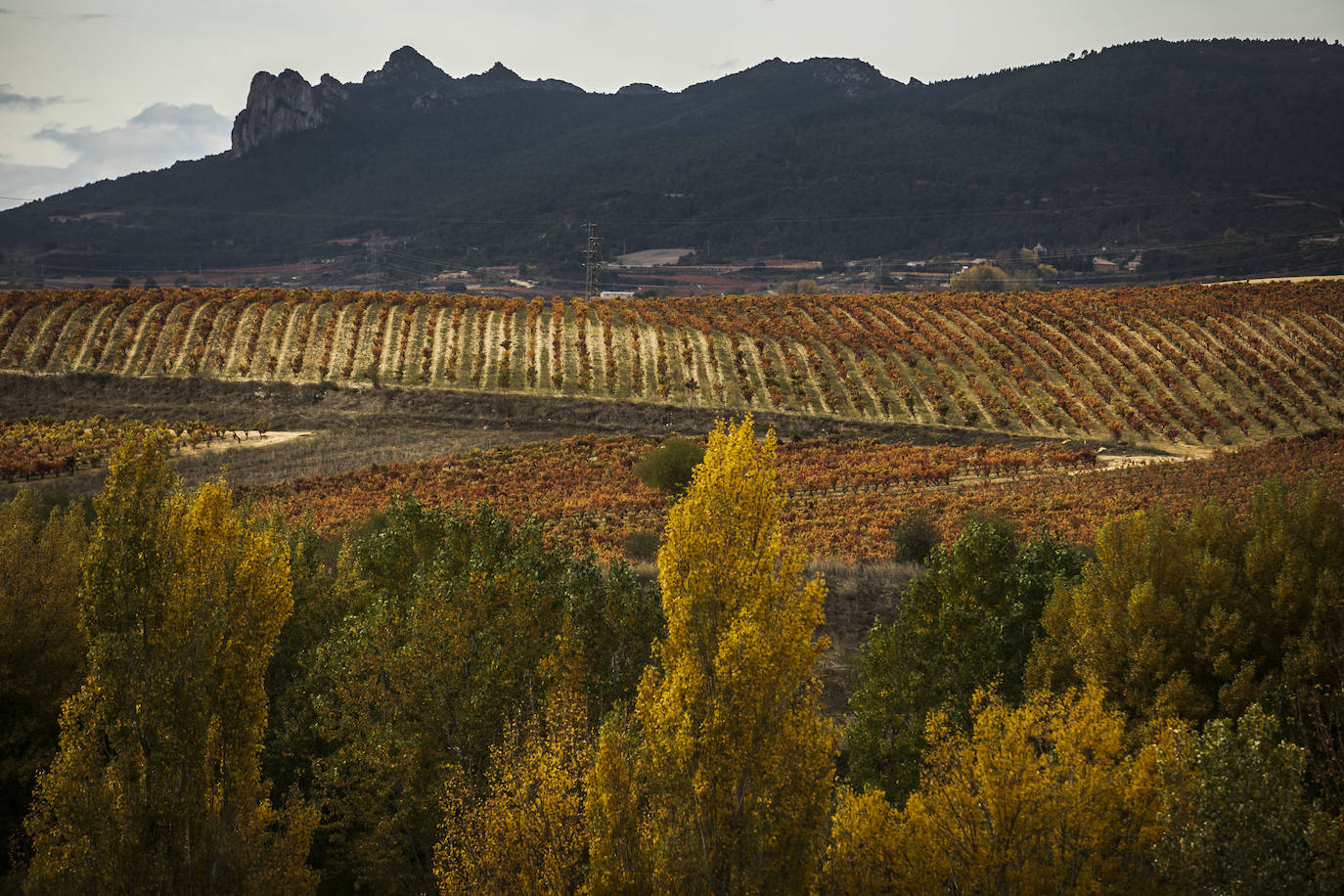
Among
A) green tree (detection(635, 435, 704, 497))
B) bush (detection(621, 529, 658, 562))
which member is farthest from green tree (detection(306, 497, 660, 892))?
green tree (detection(635, 435, 704, 497))

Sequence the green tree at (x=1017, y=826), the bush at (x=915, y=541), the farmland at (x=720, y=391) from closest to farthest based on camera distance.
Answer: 1. the green tree at (x=1017, y=826)
2. the bush at (x=915, y=541)
3. the farmland at (x=720, y=391)

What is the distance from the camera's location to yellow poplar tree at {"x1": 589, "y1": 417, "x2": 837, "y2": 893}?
19.5 metres

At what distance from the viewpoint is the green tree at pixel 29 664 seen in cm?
3136

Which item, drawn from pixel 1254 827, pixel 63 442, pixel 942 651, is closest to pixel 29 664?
pixel 942 651

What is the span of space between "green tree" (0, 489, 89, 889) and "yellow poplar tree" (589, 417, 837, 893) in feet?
62.8

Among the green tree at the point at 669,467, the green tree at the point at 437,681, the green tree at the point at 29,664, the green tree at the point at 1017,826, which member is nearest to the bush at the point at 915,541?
the green tree at the point at 669,467

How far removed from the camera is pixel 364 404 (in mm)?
93312

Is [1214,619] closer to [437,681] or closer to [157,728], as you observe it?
[437,681]

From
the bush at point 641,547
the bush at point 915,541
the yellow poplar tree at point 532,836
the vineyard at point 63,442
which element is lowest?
the bush at point 915,541

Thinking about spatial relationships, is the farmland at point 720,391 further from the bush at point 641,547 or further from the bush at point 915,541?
the bush at point 915,541

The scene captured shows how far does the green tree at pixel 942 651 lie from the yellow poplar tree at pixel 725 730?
1061 cm

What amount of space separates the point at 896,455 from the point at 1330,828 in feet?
194

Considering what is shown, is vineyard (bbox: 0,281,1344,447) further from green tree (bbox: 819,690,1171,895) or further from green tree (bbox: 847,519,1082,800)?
green tree (bbox: 819,690,1171,895)

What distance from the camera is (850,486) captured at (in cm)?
6944
